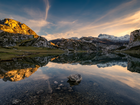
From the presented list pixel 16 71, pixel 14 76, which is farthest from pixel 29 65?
pixel 14 76

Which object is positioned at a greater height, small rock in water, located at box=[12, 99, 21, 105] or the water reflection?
small rock in water, located at box=[12, 99, 21, 105]

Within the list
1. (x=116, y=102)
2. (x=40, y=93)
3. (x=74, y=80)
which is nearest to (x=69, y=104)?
(x=40, y=93)

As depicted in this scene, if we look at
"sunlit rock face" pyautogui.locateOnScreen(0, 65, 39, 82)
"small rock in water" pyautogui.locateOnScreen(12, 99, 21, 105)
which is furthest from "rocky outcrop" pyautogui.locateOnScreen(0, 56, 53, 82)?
"small rock in water" pyautogui.locateOnScreen(12, 99, 21, 105)

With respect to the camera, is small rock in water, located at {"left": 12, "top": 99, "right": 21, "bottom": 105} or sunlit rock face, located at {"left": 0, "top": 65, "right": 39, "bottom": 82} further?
sunlit rock face, located at {"left": 0, "top": 65, "right": 39, "bottom": 82}

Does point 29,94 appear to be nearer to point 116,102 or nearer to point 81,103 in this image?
point 81,103

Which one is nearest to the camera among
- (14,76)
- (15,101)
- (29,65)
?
(15,101)

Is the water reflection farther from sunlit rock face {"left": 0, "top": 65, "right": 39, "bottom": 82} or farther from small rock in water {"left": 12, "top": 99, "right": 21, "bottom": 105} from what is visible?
Result: small rock in water {"left": 12, "top": 99, "right": 21, "bottom": 105}

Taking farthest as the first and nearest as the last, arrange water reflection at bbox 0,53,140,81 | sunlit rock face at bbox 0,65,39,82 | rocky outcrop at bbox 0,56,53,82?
water reflection at bbox 0,53,140,81 → rocky outcrop at bbox 0,56,53,82 → sunlit rock face at bbox 0,65,39,82

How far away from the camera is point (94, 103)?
38.9ft

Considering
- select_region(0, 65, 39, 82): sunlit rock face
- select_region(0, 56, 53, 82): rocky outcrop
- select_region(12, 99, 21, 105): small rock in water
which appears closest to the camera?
select_region(12, 99, 21, 105): small rock in water

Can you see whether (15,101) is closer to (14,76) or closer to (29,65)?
(14,76)

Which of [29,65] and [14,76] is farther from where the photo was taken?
[29,65]

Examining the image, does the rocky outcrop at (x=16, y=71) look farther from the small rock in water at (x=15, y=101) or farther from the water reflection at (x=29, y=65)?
the small rock in water at (x=15, y=101)

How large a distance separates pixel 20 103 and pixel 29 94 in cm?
242
